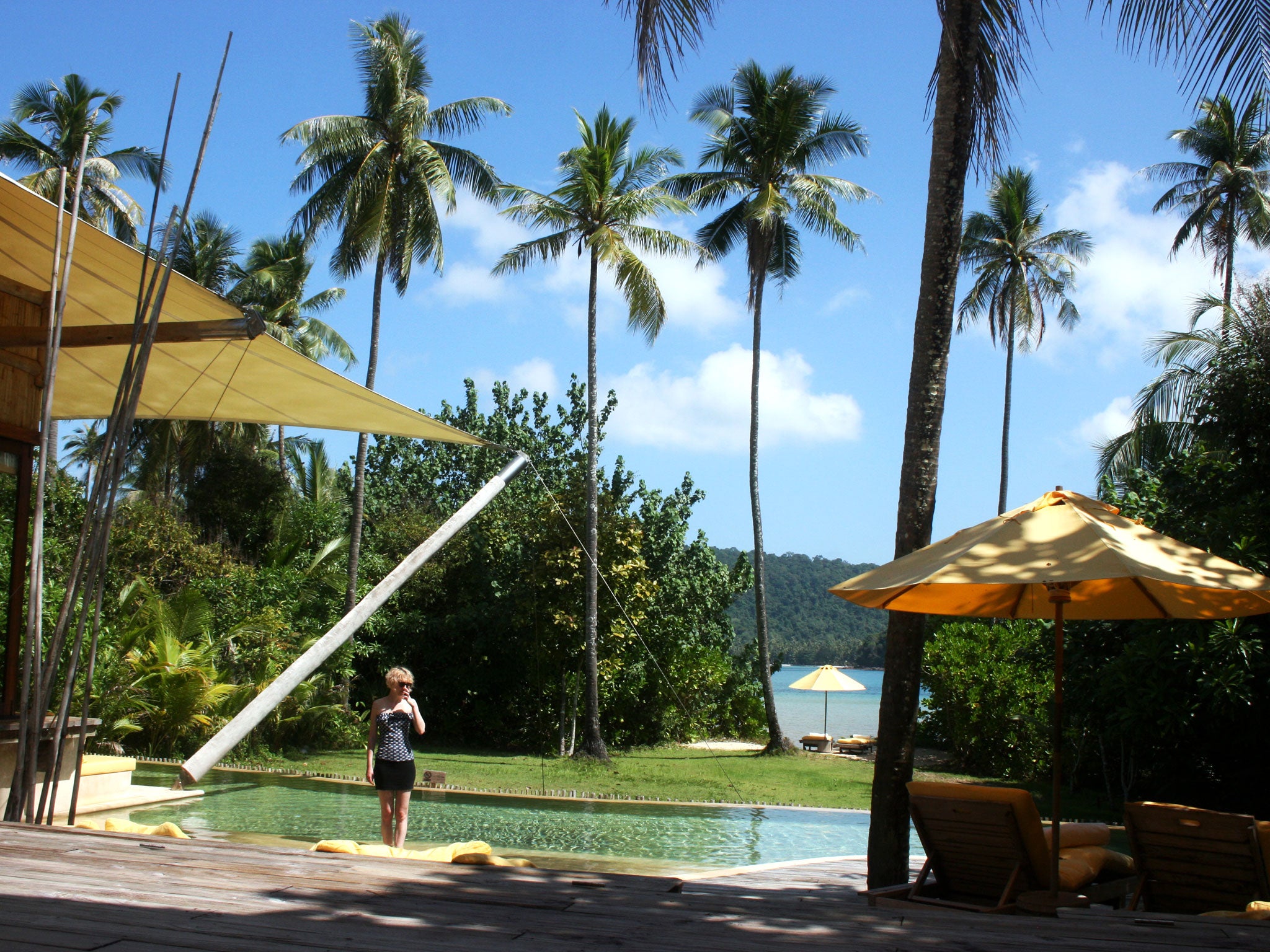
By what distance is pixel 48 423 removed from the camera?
5094mm

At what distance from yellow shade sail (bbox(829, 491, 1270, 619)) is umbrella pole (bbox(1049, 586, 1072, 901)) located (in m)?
0.34

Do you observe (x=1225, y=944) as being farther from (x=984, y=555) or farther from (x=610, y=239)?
(x=610, y=239)

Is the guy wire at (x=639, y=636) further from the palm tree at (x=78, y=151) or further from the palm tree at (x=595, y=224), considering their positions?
the palm tree at (x=78, y=151)

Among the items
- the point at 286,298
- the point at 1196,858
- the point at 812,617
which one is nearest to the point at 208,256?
the point at 286,298

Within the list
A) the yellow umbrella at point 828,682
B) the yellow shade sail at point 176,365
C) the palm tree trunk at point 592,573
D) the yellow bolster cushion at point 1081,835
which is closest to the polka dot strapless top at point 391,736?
the yellow shade sail at point 176,365

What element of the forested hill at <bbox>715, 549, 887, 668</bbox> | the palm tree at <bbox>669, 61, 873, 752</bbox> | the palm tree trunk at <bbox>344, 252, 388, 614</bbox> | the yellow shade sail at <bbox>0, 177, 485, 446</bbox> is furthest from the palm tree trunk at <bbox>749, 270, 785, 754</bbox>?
the forested hill at <bbox>715, 549, 887, 668</bbox>

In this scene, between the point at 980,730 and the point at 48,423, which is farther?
the point at 980,730

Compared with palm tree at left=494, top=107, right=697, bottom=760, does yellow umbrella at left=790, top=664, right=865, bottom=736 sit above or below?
below

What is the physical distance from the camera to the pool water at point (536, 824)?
8359 mm

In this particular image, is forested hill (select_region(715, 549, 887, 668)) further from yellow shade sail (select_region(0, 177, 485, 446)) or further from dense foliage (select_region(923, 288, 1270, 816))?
yellow shade sail (select_region(0, 177, 485, 446))

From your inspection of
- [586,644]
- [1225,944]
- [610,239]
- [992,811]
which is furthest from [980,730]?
[1225,944]

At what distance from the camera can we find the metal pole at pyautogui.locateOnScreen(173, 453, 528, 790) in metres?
6.35

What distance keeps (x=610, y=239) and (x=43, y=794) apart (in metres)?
16.0

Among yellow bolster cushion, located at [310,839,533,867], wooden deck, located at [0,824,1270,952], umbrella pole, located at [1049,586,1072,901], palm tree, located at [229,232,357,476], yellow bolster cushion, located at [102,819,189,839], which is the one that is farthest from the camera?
palm tree, located at [229,232,357,476]
